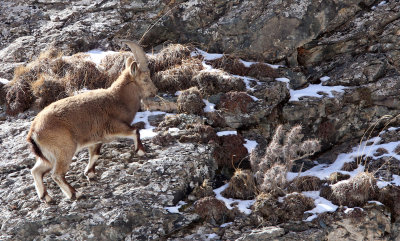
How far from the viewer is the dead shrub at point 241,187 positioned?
283 inches

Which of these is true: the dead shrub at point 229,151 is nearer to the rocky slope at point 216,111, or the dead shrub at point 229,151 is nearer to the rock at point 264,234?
the rocky slope at point 216,111

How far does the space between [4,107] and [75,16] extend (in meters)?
3.48

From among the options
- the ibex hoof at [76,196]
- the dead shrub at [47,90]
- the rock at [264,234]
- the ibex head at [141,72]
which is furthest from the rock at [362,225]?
the dead shrub at [47,90]

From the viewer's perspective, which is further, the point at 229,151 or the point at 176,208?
the point at 229,151

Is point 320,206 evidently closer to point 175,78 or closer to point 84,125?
point 84,125

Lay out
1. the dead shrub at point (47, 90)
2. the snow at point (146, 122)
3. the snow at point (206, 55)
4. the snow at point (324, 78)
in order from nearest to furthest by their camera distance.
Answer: the snow at point (146, 122)
the dead shrub at point (47, 90)
the snow at point (324, 78)
the snow at point (206, 55)

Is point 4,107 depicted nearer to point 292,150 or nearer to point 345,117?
point 292,150

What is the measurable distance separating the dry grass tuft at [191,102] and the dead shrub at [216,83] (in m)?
0.44

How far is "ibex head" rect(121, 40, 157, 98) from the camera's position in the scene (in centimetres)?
825

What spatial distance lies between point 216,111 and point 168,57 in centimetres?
222

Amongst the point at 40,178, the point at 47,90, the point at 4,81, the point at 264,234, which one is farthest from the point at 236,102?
the point at 4,81

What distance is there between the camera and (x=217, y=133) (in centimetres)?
830

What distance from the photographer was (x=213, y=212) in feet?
22.0

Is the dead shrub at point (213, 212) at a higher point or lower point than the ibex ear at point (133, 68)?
lower
